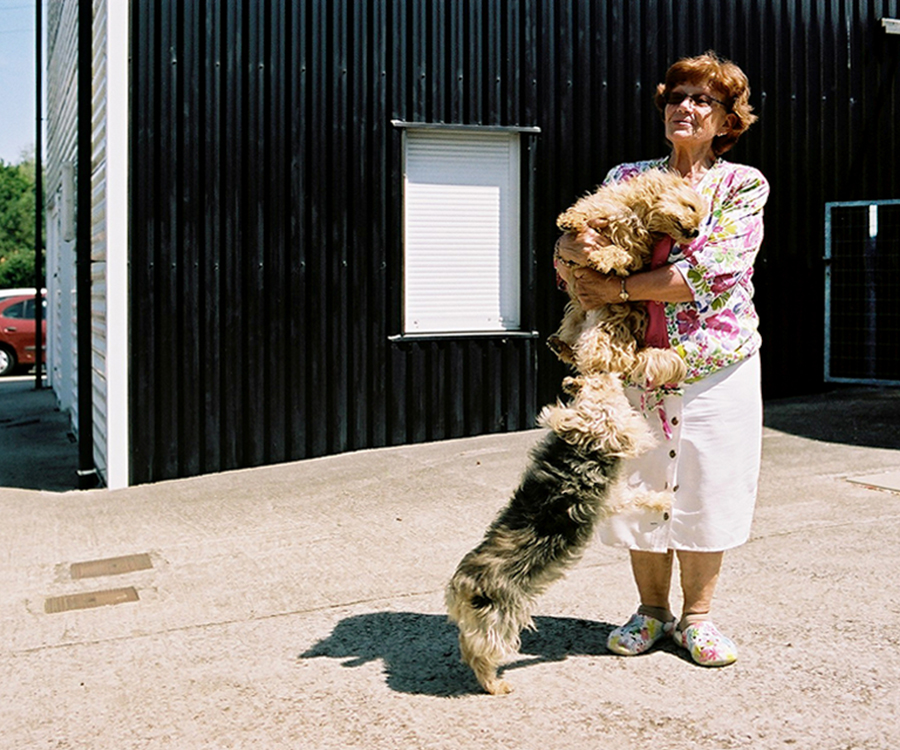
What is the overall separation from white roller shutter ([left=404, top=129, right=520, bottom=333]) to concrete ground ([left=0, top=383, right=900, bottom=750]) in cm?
210

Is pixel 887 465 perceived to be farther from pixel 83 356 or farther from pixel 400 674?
pixel 83 356

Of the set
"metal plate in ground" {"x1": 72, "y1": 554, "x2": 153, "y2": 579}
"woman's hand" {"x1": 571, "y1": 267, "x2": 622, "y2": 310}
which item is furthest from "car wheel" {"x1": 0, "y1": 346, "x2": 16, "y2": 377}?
"woman's hand" {"x1": 571, "y1": 267, "x2": 622, "y2": 310}

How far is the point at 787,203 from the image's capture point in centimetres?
1120

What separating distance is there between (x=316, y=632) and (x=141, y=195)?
4.85m

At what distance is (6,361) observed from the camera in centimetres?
2345

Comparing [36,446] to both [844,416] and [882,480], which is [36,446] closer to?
[844,416]

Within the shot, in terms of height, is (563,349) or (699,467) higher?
(563,349)

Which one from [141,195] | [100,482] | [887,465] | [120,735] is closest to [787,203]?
[887,465]

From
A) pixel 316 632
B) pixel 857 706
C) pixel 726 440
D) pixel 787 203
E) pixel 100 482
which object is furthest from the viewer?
pixel 787 203

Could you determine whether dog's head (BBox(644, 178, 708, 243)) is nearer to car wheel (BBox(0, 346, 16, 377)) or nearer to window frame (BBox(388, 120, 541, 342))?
window frame (BBox(388, 120, 541, 342))

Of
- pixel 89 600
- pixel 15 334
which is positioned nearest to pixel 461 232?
pixel 89 600

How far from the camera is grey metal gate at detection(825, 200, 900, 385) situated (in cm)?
1079

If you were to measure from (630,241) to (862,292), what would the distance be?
812 centimetres

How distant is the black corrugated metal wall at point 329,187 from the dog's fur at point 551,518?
17.6ft
